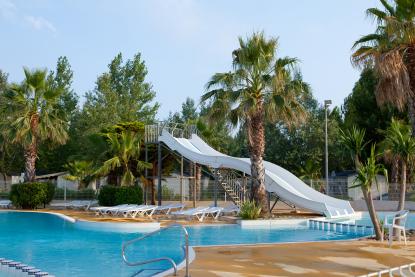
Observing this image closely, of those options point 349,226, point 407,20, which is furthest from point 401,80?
point 349,226

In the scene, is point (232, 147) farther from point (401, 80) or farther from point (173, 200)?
point (401, 80)

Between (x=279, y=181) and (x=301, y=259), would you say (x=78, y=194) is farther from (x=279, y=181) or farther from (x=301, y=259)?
(x=301, y=259)

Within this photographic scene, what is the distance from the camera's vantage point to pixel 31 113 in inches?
1138

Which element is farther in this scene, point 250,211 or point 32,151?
point 32,151

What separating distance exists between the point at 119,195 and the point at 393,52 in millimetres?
16359

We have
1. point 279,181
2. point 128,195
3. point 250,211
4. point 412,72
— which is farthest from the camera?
point 128,195

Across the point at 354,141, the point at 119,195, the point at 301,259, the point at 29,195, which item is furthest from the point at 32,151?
the point at 301,259

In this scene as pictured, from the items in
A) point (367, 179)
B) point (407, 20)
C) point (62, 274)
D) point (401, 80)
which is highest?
point (407, 20)

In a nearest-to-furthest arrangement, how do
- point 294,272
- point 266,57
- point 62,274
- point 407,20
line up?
point 294,272 < point 62,274 < point 407,20 < point 266,57

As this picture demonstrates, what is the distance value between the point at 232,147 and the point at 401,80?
118 feet

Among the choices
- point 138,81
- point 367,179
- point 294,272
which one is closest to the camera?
point 294,272

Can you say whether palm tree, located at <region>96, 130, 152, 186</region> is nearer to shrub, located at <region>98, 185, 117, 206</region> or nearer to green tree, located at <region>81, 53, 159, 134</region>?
shrub, located at <region>98, 185, 117, 206</region>

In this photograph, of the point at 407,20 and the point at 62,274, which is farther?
the point at 407,20

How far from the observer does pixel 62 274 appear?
10430mm
